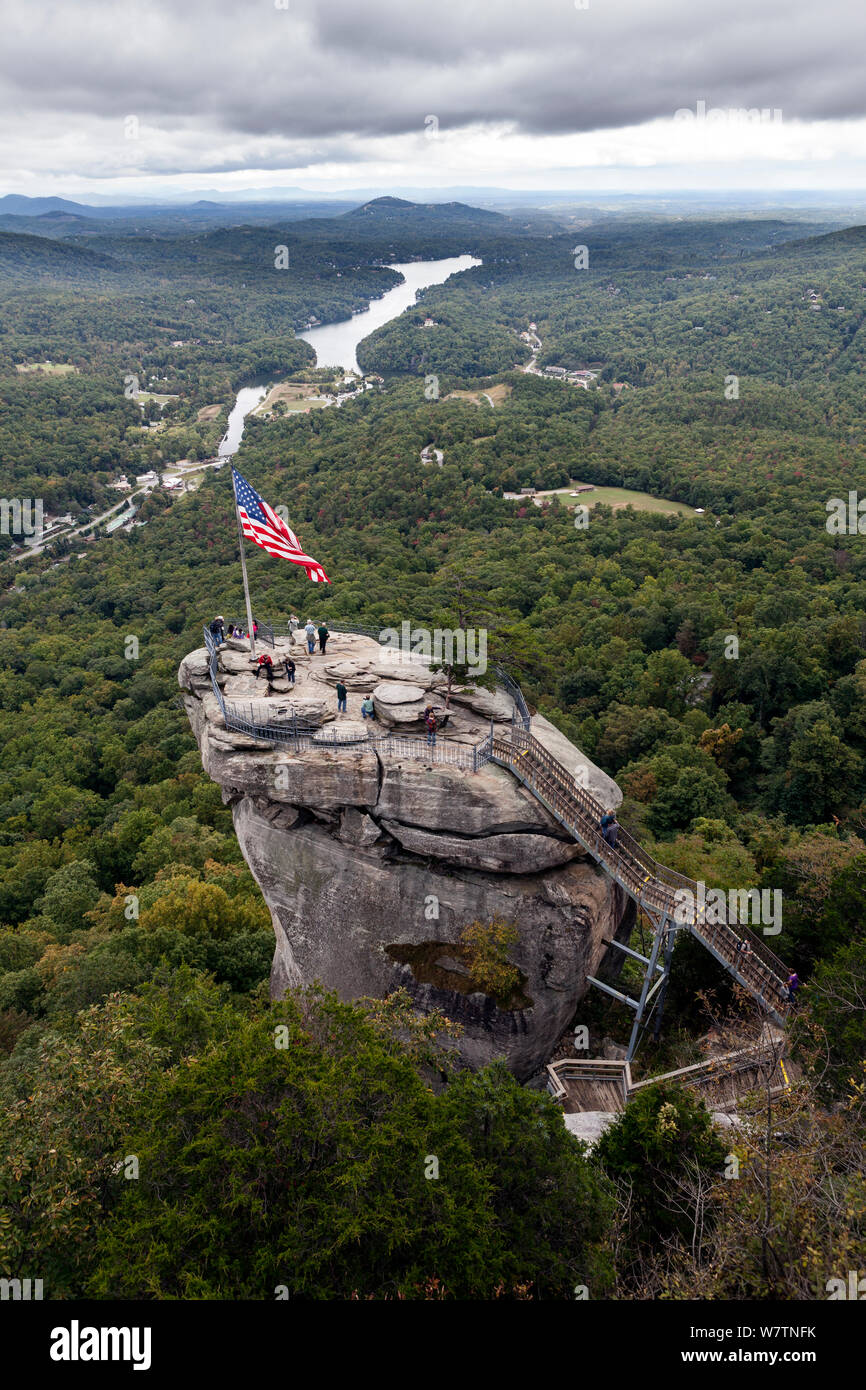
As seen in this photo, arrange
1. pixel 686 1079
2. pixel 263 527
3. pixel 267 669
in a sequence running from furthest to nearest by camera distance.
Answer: pixel 267 669, pixel 263 527, pixel 686 1079

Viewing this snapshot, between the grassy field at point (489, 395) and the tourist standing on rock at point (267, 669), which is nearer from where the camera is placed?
the tourist standing on rock at point (267, 669)

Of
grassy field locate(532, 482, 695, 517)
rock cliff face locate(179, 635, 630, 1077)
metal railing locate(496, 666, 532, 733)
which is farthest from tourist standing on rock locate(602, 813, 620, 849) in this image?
grassy field locate(532, 482, 695, 517)

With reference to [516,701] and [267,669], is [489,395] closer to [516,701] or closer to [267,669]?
[267,669]

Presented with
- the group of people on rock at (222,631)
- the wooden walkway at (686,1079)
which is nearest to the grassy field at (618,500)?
the group of people on rock at (222,631)

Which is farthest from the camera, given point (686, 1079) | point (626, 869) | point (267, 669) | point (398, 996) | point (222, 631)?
point (222, 631)

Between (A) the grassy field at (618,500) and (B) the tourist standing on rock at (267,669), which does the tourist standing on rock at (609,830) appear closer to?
(B) the tourist standing on rock at (267,669)

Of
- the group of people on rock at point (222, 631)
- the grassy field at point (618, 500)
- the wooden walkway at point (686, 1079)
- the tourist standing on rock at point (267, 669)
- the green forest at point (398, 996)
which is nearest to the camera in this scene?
the green forest at point (398, 996)

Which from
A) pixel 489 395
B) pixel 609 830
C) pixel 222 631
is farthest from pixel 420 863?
pixel 489 395
